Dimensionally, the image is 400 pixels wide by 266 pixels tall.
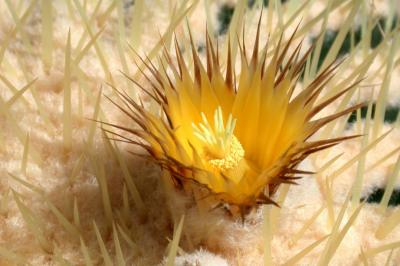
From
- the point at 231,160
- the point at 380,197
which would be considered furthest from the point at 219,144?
the point at 380,197

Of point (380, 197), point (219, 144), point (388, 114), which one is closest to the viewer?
point (219, 144)

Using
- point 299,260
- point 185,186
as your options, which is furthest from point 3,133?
point 299,260

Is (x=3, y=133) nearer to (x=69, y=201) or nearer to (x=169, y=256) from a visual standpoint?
(x=69, y=201)

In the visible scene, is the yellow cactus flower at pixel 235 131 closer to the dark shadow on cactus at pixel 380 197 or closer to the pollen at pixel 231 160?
the pollen at pixel 231 160

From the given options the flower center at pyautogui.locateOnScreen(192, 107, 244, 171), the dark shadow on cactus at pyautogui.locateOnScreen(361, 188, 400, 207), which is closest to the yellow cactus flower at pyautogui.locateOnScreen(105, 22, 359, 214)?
the flower center at pyautogui.locateOnScreen(192, 107, 244, 171)

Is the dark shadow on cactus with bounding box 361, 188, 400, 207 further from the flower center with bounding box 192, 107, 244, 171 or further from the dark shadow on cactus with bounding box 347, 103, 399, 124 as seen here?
the flower center with bounding box 192, 107, 244, 171

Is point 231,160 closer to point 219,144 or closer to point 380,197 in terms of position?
point 219,144

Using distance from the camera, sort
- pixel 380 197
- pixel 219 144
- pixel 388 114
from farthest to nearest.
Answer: pixel 388 114 → pixel 380 197 → pixel 219 144

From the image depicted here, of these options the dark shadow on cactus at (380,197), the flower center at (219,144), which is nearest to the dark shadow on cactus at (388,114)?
the dark shadow on cactus at (380,197)

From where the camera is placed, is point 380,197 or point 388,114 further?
point 388,114

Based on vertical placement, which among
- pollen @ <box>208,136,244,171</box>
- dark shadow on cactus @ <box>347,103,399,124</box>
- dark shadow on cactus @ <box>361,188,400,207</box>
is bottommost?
dark shadow on cactus @ <box>361,188,400,207</box>
